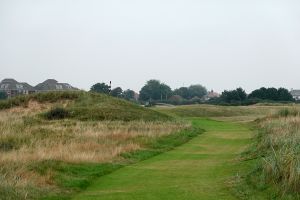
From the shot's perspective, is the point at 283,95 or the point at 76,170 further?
the point at 283,95

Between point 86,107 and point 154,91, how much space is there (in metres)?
129

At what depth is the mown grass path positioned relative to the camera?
12922 millimetres

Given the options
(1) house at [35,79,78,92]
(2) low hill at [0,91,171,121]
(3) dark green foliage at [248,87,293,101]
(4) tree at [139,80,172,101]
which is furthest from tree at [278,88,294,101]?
(2) low hill at [0,91,171,121]

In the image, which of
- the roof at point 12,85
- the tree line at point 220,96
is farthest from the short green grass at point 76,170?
the roof at point 12,85

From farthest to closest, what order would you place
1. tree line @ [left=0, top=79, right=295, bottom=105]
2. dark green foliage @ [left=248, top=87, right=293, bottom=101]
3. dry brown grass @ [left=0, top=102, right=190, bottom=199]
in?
dark green foliage @ [left=248, top=87, right=293, bottom=101] → tree line @ [left=0, top=79, right=295, bottom=105] → dry brown grass @ [left=0, top=102, right=190, bottom=199]

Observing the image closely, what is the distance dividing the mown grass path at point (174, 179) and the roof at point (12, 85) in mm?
133126

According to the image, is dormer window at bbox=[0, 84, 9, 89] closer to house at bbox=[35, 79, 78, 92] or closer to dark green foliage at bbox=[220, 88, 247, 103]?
house at bbox=[35, 79, 78, 92]

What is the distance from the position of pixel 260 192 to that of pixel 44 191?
5.38 meters

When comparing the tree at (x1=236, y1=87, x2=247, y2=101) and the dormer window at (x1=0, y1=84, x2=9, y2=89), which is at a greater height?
the dormer window at (x1=0, y1=84, x2=9, y2=89)

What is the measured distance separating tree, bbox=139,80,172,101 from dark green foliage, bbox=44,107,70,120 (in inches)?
5042

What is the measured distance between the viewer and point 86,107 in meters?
52.0

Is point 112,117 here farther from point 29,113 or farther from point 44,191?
point 44,191

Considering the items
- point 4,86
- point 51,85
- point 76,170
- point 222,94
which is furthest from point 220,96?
point 76,170

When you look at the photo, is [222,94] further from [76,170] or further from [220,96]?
[76,170]
